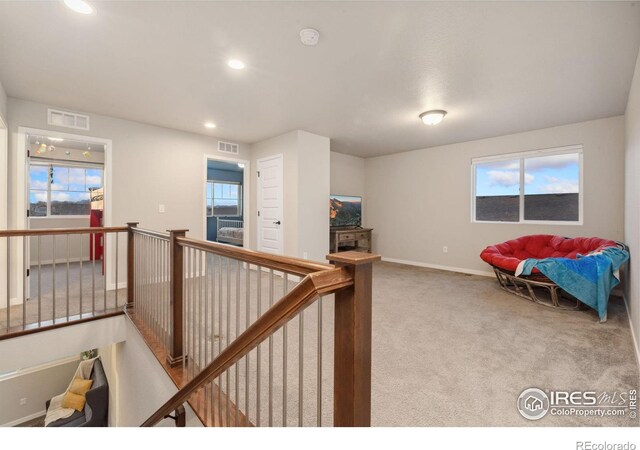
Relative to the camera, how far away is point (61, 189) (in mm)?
5953

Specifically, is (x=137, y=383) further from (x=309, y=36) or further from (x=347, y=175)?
(x=347, y=175)

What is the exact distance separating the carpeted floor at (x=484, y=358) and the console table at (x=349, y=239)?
2.15m

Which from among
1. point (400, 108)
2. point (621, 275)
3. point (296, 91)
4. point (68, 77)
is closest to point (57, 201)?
point (68, 77)

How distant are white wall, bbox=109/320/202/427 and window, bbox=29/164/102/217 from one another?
3.96 meters

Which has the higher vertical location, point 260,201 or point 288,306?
point 260,201

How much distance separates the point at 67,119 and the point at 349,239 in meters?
4.69

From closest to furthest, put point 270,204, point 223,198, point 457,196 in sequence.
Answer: point 270,204, point 457,196, point 223,198

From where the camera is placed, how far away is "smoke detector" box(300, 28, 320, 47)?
2.07 metres

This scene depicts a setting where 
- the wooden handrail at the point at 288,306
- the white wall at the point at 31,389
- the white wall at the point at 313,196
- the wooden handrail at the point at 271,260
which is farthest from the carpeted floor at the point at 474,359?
the white wall at the point at 31,389

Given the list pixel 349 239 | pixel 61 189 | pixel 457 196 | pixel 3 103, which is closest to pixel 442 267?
pixel 457 196

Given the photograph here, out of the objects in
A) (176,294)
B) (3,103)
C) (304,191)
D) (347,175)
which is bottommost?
(176,294)

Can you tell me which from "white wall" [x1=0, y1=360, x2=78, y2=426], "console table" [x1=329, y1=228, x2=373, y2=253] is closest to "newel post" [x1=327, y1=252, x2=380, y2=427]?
"console table" [x1=329, y1=228, x2=373, y2=253]

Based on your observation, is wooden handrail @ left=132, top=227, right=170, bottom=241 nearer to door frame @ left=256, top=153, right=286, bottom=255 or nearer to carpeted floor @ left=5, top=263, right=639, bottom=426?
carpeted floor @ left=5, top=263, right=639, bottom=426
